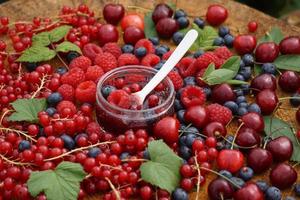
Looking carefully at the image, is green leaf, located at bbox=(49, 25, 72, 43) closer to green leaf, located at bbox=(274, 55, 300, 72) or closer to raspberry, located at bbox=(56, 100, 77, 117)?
raspberry, located at bbox=(56, 100, 77, 117)

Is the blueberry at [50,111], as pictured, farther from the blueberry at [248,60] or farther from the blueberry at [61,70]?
the blueberry at [248,60]

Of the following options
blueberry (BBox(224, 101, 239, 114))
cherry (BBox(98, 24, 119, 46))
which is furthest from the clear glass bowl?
cherry (BBox(98, 24, 119, 46))

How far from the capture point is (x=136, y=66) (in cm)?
210

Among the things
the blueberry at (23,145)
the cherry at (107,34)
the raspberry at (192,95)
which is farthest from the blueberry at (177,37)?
the blueberry at (23,145)

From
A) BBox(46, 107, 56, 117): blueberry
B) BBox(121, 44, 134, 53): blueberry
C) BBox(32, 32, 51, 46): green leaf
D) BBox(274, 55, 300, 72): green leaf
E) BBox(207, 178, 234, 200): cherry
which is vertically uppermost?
BBox(32, 32, 51, 46): green leaf

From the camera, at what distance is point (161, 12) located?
2416 mm

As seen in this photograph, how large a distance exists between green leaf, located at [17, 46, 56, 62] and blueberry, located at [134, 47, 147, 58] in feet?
1.04

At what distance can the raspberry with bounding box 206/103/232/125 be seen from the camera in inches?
79.0

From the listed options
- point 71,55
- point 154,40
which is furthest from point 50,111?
point 154,40

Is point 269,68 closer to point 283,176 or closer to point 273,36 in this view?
point 273,36

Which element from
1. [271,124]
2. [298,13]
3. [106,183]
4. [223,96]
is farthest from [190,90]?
[298,13]

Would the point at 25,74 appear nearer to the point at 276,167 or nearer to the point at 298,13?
the point at 276,167

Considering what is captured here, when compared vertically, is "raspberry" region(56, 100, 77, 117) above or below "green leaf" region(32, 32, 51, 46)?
below

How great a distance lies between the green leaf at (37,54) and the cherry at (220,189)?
Answer: 0.84m
